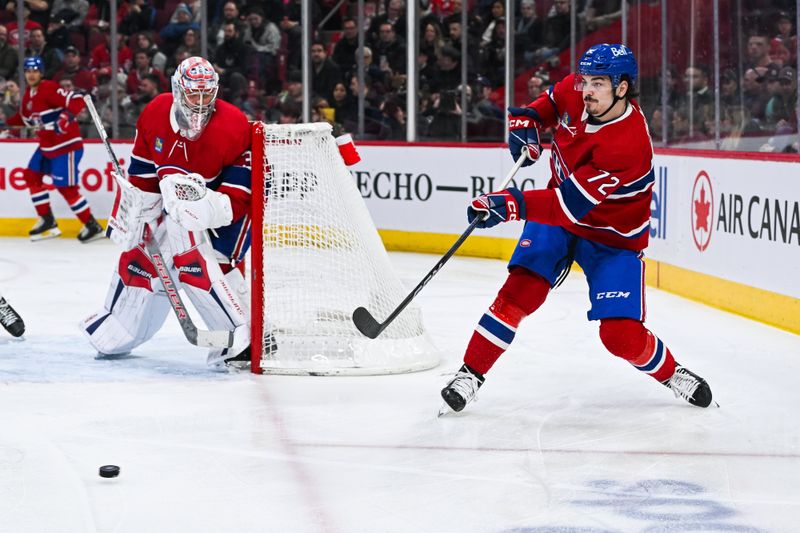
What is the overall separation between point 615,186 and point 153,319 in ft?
5.81

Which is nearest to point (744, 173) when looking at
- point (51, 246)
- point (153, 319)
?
point (153, 319)

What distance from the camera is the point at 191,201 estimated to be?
12.4 feet

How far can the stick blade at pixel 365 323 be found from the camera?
12.3 ft

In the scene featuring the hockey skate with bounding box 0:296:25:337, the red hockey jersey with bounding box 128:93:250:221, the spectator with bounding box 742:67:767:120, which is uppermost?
the spectator with bounding box 742:67:767:120

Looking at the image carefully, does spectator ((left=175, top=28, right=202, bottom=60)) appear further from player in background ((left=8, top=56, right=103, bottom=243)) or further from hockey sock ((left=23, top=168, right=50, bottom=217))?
hockey sock ((left=23, top=168, right=50, bottom=217))

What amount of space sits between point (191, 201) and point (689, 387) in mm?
1591

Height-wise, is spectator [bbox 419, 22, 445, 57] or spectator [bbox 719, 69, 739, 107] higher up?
spectator [bbox 419, 22, 445, 57]

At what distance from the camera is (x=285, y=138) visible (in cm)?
409

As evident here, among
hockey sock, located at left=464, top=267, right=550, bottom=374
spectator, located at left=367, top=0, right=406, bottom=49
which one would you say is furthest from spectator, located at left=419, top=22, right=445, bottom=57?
hockey sock, located at left=464, top=267, right=550, bottom=374

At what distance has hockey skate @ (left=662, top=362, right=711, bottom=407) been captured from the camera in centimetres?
356

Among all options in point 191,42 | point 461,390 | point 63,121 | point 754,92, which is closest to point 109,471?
point 461,390

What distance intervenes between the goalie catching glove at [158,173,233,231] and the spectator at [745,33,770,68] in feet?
9.19

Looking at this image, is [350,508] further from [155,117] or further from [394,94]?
[394,94]

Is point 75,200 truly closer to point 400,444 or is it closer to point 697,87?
point 697,87
